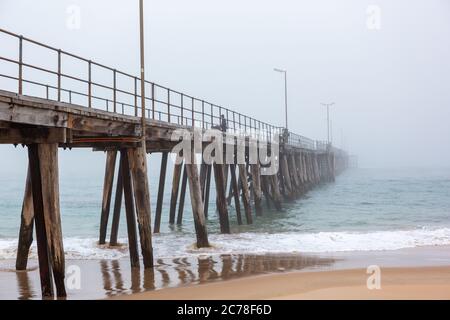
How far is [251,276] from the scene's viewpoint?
386 inches

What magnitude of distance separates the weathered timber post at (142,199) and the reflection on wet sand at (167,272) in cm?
43

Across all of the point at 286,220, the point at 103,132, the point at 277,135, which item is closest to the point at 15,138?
the point at 103,132

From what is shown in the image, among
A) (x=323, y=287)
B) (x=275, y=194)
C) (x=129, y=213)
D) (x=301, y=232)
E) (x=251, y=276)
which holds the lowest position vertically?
(x=301, y=232)

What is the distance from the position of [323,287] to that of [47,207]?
14.6 feet

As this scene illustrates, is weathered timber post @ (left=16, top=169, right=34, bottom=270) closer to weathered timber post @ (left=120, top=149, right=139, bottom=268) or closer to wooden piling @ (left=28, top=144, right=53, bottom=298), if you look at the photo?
weathered timber post @ (left=120, top=149, right=139, bottom=268)

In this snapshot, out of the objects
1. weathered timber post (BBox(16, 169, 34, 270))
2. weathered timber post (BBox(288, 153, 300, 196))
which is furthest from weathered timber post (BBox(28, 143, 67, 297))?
weathered timber post (BBox(288, 153, 300, 196))

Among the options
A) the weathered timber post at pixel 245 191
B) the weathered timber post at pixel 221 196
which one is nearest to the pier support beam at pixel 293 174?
the weathered timber post at pixel 245 191

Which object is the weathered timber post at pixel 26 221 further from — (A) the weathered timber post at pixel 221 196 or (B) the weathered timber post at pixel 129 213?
(A) the weathered timber post at pixel 221 196

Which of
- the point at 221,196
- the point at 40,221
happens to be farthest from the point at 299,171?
the point at 40,221

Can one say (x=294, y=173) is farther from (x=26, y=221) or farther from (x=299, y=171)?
(x=26, y=221)

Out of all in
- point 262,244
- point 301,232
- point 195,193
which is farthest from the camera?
point 301,232

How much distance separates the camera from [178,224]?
2155 cm

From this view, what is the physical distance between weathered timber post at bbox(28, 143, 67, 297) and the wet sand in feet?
2.47
